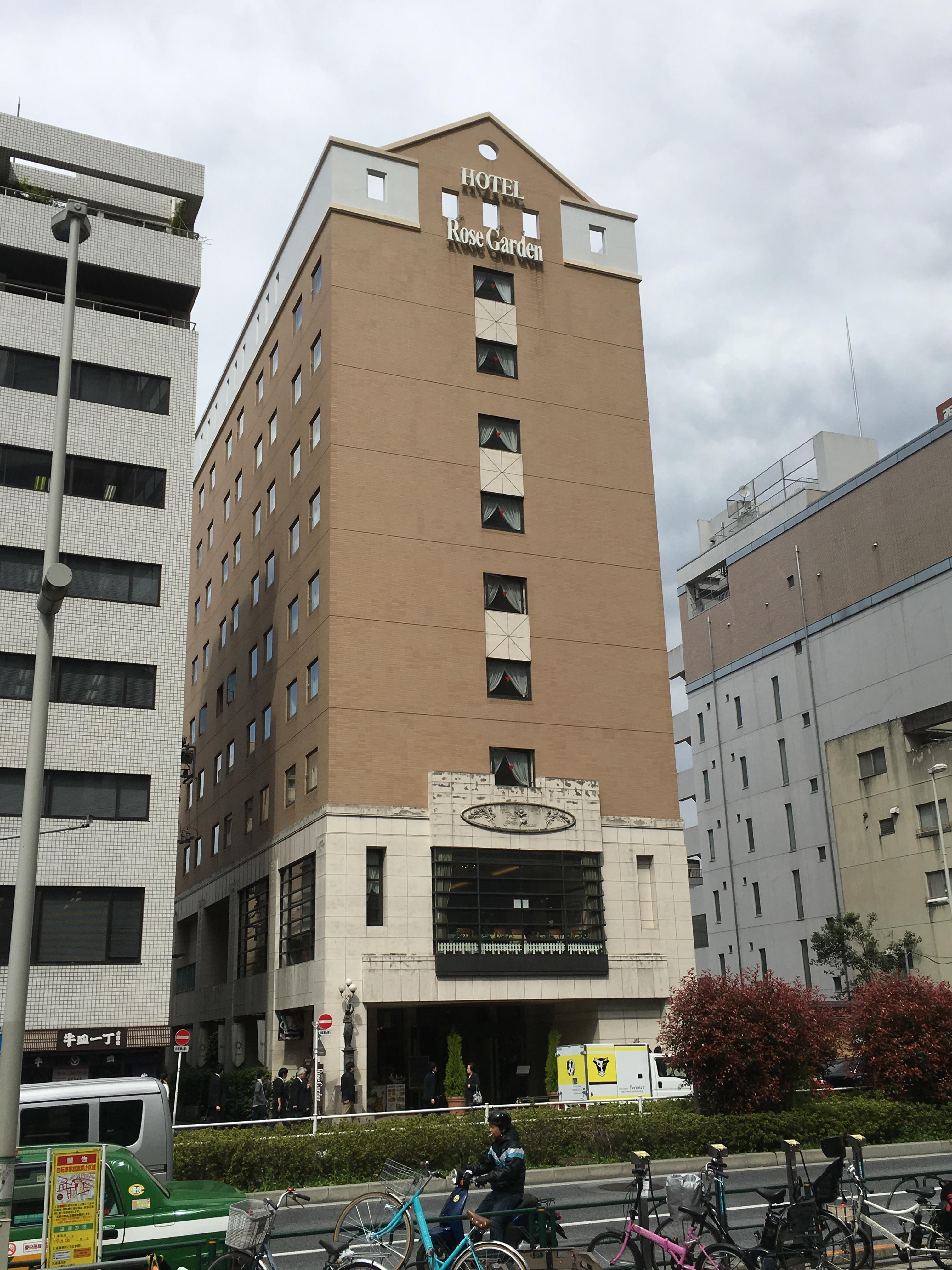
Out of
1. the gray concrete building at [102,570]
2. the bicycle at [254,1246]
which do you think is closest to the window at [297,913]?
the gray concrete building at [102,570]

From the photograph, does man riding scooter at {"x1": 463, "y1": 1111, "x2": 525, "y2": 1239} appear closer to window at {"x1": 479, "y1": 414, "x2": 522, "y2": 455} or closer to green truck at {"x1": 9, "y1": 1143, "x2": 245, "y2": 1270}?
green truck at {"x1": 9, "y1": 1143, "x2": 245, "y2": 1270}

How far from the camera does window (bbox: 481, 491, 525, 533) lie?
43875mm

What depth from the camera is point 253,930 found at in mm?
47031

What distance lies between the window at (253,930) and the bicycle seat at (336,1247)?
31.8m

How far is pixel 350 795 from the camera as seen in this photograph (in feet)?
127

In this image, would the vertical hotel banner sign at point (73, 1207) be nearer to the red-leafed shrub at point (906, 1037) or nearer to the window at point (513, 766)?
the red-leafed shrub at point (906, 1037)

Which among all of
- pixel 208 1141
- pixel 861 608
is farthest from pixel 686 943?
pixel 861 608

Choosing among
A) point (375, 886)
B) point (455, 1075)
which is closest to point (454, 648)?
point (375, 886)

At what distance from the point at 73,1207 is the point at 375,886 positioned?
28.1m

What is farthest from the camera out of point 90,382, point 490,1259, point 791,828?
point 791,828

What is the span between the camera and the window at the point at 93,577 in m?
35.0

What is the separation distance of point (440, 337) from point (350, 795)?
57.9ft

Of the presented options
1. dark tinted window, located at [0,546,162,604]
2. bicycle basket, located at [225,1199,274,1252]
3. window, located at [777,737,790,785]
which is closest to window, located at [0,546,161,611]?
dark tinted window, located at [0,546,162,604]

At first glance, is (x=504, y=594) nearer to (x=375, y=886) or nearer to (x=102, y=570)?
(x=375, y=886)
